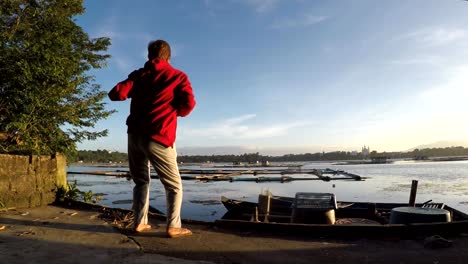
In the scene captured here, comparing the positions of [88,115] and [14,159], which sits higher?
[88,115]

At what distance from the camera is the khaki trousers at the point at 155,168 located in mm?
3602

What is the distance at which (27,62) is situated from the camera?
659cm

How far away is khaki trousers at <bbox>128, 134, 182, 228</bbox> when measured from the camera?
3602 millimetres

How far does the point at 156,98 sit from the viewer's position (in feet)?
11.9

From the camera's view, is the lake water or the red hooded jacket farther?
the lake water

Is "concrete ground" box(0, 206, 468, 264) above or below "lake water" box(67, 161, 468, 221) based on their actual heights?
above

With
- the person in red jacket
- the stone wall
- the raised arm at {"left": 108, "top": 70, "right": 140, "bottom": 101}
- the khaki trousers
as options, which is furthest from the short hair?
the stone wall

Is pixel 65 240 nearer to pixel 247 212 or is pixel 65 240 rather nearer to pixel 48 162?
pixel 48 162

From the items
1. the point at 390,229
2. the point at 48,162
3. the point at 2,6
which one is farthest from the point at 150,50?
the point at 2,6

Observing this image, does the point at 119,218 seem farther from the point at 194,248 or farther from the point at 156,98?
the point at 156,98

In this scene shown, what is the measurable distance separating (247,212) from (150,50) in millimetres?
9381

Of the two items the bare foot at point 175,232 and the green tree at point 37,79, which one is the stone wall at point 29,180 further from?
the bare foot at point 175,232

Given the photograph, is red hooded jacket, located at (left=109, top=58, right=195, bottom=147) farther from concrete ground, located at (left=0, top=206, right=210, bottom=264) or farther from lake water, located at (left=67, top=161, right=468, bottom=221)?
lake water, located at (left=67, top=161, right=468, bottom=221)

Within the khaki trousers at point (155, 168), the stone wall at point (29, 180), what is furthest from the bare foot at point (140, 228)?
the stone wall at point (29, 180)
